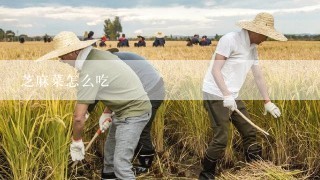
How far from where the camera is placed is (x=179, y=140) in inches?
165

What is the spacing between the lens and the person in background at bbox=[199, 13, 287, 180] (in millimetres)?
3273

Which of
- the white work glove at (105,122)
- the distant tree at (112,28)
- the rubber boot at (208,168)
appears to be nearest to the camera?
the white work glove at (105,122)

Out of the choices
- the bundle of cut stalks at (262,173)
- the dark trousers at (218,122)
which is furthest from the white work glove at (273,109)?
the bundle of cut stalks at (262,173)

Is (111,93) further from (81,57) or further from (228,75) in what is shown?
(228,75)

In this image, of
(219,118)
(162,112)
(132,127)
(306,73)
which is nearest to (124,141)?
(132,127)

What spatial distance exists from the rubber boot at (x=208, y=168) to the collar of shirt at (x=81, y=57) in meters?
1.26

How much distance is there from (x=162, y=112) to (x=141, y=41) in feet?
62.1

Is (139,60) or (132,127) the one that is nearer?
(132,127)

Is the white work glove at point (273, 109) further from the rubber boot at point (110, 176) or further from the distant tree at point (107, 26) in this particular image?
the distant tree at point (107, 26)

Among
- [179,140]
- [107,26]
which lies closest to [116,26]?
[107,26]

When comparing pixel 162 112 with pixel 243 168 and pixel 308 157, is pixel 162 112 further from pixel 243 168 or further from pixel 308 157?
pixel 308 157

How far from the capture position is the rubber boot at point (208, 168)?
11.4 feet

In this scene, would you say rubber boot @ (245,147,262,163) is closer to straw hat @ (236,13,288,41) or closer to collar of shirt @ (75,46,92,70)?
straw hat @ (236,13,288,41)

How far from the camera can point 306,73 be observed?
436cm
